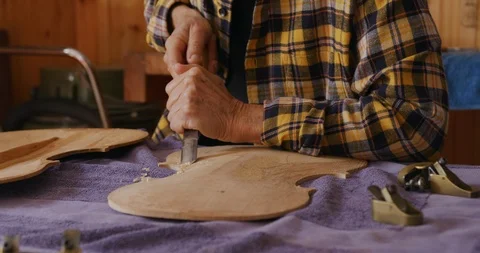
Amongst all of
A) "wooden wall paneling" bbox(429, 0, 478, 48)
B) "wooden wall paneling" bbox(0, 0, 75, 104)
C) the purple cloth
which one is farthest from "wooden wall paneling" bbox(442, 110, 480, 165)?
"wooden wall paneling" bbox(0, 0, 75, 104)

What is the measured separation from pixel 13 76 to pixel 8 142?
7.13 feet

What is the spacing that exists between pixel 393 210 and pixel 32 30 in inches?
108

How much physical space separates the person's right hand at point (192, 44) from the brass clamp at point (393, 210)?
1.92 ft

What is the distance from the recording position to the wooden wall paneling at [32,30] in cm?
314

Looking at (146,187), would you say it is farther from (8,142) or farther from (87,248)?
(8,142)

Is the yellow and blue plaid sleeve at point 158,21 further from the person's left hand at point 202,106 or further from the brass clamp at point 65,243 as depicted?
the brass clamp at point 65,243

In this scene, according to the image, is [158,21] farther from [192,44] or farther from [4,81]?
[4,81]

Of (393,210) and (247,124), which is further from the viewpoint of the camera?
(247,124)

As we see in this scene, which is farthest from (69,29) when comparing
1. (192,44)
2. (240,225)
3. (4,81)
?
(240,225)

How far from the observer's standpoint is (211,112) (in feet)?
3.81

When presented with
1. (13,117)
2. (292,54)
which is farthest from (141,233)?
(13,117)

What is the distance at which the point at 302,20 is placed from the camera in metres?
1.31

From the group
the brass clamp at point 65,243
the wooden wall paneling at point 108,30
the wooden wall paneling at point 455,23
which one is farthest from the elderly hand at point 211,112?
the wooden wall paneling at point 108,30

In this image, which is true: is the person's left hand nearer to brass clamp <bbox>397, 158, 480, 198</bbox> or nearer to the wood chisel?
the wood chisel
